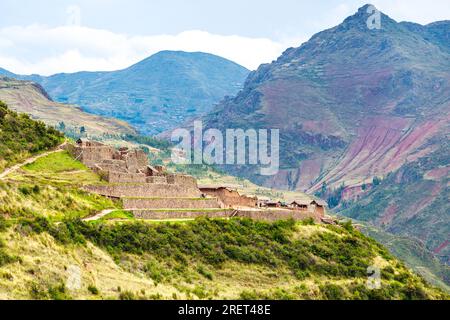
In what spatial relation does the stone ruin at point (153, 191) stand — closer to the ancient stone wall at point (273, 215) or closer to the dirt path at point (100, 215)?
the ancient stone wall at point (273, 215)

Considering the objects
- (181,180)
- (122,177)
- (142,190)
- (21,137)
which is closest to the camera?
(142,190)

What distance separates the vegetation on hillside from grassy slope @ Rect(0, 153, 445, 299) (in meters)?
2.22

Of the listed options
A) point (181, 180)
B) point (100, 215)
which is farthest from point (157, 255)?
point (181, 180)

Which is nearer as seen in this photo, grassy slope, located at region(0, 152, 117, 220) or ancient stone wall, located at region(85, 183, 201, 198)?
grassy slope, located at region(0, 152, 117, 220)

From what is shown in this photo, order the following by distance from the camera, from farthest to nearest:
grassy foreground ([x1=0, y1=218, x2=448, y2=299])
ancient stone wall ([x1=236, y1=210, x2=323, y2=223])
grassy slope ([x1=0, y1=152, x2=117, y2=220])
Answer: ancient stone wall ([x1=236, y1=210, x2=323, y2=223]), grassy slope ([x1=0, y1=152, x2=117, y2=220]), grassy foreground ([x1=0, y1=218, x2=448, y2=299])

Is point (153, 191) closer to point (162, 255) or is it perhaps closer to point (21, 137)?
point (162, 255)

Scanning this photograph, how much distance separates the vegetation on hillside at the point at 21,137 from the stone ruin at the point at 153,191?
109 inches

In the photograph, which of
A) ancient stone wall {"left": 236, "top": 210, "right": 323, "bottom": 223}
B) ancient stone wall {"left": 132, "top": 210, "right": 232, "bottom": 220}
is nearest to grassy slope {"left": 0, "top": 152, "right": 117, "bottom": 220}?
ancient stone wall {"left": 132, "top": 210, "right": 232, "bottom": 220}

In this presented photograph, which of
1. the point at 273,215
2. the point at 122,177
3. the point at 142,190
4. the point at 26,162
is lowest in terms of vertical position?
the point at 273,215

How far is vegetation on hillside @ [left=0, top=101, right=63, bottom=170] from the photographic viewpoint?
71.4 meters

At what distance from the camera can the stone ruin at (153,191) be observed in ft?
222

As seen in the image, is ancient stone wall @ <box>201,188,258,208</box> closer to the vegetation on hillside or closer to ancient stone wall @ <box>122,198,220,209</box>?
ancient stone wall @ <box>122,198,220,209</box>

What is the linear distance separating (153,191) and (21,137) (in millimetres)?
14364

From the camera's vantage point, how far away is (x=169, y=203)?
69750 mm
